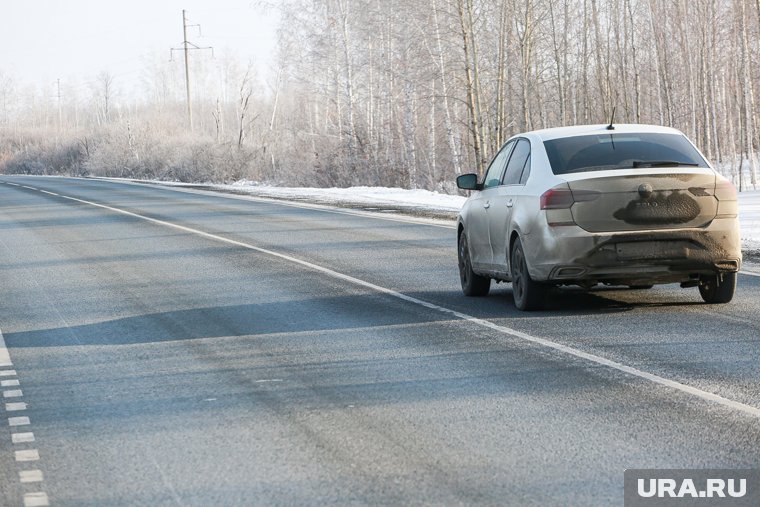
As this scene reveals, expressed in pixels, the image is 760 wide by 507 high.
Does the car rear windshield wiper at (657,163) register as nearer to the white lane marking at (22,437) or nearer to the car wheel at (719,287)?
the car wheel at (719,287)

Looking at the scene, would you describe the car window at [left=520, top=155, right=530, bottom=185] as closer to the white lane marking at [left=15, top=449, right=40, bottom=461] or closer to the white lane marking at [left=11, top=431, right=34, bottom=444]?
the white lane marking at [left=11, top=431, right=34, bottom=444]

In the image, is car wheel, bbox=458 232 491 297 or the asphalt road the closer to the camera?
the asphalt road

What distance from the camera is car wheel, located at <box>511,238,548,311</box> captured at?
10.8 metres

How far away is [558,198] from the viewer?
33.9 feet

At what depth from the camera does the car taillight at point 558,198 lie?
10297mm

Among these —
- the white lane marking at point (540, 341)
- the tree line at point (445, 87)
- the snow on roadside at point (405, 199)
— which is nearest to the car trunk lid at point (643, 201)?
the white lane marking at point (540, 341)

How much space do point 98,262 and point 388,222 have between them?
7.56 meters

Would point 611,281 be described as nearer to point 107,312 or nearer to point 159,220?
point 107,312

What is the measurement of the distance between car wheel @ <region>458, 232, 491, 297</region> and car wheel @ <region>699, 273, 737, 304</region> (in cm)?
223

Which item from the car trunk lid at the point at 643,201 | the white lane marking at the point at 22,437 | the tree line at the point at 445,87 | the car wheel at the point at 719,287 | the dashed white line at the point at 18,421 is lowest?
the white lane marking at the point at 22,437

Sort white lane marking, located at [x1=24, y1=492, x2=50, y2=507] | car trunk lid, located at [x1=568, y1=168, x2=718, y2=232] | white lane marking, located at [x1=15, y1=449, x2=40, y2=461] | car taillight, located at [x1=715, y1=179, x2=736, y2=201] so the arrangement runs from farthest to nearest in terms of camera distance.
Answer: car taillight, located at [x1=715, y1=179, x2=736, y2=201] < car trunk lid, located at [x1=568, y1=168, x2=718, y2=232] < white lane marking, located at [x1=15, y1=449, x2=40, y2=461] < white lane marking, located at [x1=24, y1=492, x2=50, y2=507]

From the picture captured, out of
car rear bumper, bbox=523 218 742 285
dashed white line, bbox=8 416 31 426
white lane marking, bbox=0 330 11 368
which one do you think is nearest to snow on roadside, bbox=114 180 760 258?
car rear bumper, bbox=523 218 742 285

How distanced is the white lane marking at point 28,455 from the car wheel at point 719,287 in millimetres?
6651

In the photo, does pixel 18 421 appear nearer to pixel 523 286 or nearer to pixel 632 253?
pixel 523 286
